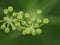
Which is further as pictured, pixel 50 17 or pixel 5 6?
pixel 50 17

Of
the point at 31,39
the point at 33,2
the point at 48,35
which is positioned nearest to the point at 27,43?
the point at 31,39

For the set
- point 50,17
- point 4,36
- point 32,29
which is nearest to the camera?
point 32,29

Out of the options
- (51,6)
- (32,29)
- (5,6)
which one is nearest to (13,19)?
(32,29)

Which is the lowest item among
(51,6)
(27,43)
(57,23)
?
(27,43)

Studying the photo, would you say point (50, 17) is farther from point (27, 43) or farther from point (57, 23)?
point (27, 43)

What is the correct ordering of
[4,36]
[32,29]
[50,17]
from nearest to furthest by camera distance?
[32,29], [4,36], [50,17]

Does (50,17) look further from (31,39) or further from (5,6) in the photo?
(5,6)

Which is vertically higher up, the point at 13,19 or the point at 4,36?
the point at 13,19
